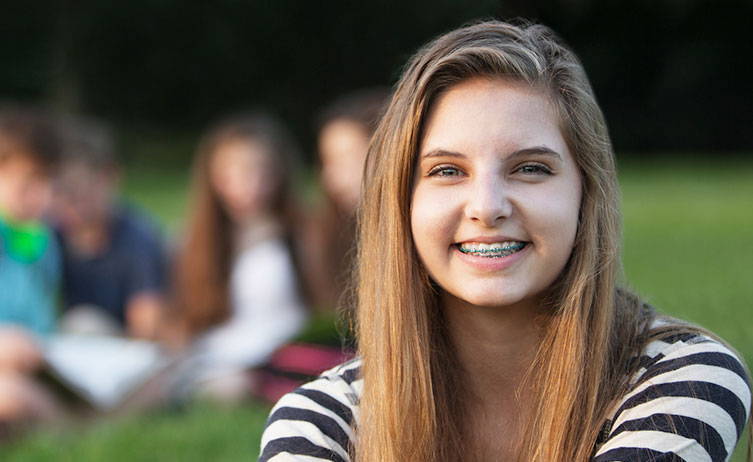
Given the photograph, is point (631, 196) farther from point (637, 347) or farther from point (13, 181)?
point (637, 347)

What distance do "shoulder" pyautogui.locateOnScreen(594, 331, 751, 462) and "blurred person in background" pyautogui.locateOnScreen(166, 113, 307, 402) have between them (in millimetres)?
2891

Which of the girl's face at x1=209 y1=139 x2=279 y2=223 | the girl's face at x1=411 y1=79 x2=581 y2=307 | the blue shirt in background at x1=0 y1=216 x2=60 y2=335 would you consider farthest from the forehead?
the blue shirt in background at x1=0 y1=216 x2=60 y2=335

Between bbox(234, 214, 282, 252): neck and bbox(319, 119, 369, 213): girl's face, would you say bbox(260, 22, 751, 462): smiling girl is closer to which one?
bbox(319, 119, 369, 213): girl's face

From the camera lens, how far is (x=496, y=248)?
1584 mm

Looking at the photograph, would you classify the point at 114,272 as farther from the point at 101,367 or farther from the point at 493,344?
the point at 493,344

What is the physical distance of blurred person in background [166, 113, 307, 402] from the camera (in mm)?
4477

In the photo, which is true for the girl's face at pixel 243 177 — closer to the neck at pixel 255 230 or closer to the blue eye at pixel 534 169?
the neck at pixel 255 230

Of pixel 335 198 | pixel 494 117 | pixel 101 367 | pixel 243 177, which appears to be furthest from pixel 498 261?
pixel 243 177

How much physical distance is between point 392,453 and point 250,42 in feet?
84.1

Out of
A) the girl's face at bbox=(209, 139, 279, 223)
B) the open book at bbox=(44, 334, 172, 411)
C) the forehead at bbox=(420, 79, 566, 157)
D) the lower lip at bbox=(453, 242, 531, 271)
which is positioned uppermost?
the girl's face at bbox=(209, 139, 279, 223)

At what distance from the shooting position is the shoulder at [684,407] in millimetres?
1476

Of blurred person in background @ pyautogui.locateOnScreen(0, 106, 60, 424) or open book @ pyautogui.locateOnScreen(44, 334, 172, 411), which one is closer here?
open book @ pyautogui.locateOnScreen(44, 334, 172, 411)

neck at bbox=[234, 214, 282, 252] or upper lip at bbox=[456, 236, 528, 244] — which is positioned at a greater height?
neck at bbox=[234, 214, 282, 252]

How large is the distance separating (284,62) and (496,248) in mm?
25058
